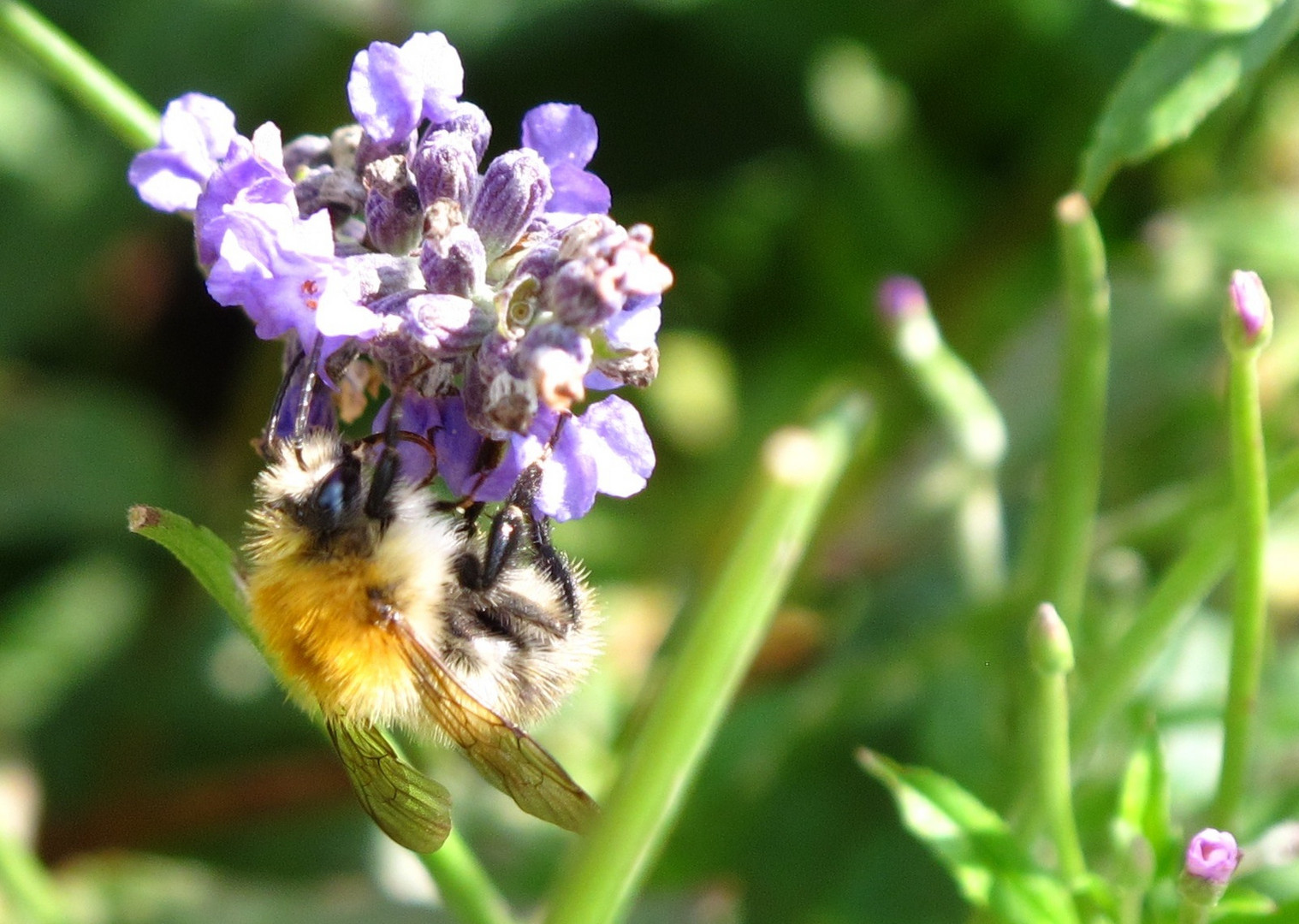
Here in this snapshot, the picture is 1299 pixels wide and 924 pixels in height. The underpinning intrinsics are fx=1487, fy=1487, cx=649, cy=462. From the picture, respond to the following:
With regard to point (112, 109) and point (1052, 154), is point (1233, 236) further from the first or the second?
point (112, 109)

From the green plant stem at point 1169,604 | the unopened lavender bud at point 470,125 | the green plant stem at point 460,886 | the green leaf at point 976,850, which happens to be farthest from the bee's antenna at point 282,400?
the green plant stem at point 1169,604

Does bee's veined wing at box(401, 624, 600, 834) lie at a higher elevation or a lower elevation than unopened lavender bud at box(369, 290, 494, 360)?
lower

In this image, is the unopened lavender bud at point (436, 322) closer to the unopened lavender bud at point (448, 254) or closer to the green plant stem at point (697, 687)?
the unopened lavender bud at point (448, 254)

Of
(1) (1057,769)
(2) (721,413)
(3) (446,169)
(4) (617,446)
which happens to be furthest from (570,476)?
(2) (721,413)

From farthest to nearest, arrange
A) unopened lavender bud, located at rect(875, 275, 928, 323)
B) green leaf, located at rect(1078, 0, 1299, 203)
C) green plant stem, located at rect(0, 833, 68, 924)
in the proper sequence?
unopened lavender bud, located at rect(875, 275, 928, 323), green plant stem, located at rect(0, 833, 68, 924), green leaf, located at rect(1078, 0, 1299, 203)

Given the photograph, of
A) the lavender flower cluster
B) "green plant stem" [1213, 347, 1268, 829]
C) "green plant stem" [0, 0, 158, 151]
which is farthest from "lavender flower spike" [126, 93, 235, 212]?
"green plant stem" [1213, 347, 1268, 829]

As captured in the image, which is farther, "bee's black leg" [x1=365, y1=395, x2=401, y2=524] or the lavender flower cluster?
"bee's black leg" [x1=365, y1=395, x2=401, y2=524]

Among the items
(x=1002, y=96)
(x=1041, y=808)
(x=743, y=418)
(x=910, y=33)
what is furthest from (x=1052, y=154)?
(x=1041, y=808)

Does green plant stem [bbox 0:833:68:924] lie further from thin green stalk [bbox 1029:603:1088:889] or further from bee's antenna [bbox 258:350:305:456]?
thin green stalk [bbox 1029:603:1088:889]
